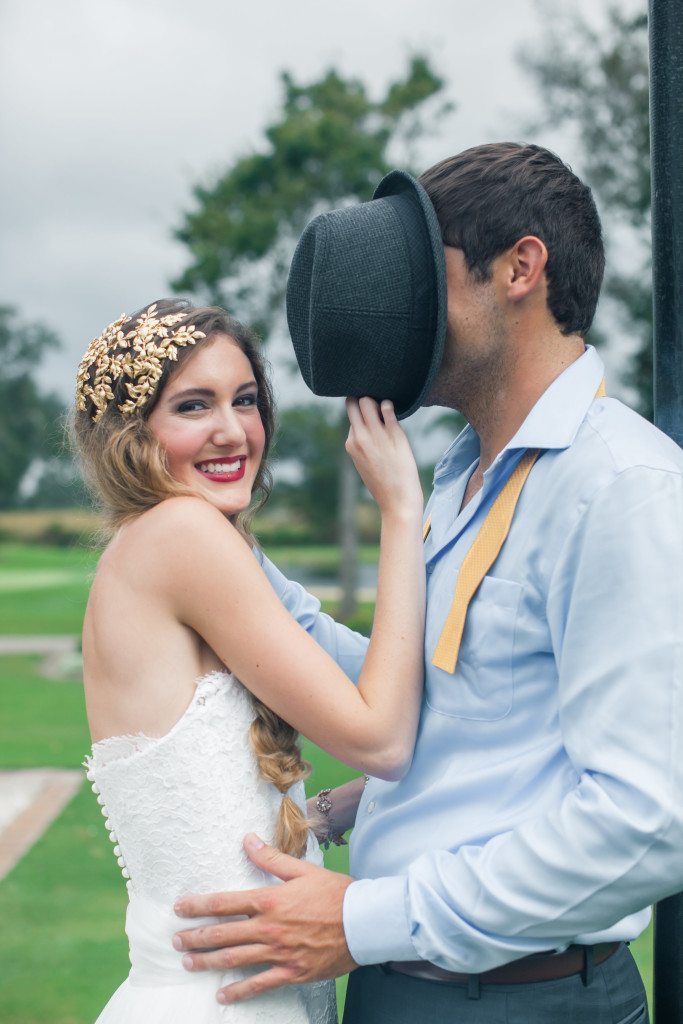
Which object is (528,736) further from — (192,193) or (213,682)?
(192,193)

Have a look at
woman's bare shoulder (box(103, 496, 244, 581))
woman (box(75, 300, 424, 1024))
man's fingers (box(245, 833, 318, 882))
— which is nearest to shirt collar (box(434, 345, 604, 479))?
woman (box(75, 300, 424, 1024))

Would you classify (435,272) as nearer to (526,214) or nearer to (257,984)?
(526,214)

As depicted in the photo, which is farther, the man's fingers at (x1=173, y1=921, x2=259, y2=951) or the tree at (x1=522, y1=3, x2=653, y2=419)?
the tree at (x1=522, y1=3, x2=653, y2=419)

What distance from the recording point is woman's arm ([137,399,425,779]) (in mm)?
2186

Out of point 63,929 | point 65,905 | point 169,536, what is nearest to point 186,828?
point 169,536

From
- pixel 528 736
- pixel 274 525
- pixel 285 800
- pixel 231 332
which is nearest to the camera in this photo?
pixel 528 736

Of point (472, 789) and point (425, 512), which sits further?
point (425, 512)

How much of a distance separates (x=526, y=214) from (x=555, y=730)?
3.11 ft

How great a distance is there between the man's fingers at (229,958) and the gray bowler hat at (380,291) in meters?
1.10

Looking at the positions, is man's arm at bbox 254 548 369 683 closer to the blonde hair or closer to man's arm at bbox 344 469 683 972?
the blonde hair

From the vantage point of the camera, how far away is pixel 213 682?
2.32m

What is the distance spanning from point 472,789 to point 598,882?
1.05ft

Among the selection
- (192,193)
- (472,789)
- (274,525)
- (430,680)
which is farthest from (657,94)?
(274,525)

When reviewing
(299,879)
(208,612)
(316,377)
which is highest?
(316,377)
